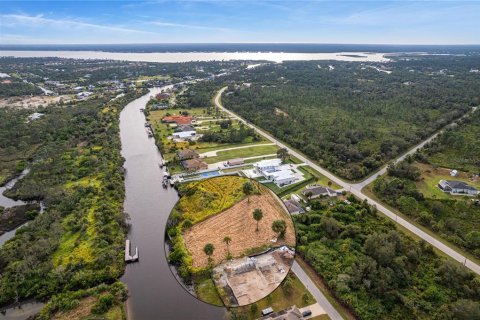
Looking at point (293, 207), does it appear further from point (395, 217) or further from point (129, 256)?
point (129, 256)

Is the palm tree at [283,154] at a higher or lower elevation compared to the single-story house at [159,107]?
lower

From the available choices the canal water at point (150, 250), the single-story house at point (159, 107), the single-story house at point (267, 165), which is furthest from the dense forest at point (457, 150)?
the single-story house at point (159, 107)

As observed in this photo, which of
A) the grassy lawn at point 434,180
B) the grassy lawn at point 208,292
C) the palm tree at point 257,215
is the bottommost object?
the grassy lawn at point 208,292

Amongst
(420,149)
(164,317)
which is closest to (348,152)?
(420,149)

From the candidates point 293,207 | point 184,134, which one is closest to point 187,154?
point 184,134

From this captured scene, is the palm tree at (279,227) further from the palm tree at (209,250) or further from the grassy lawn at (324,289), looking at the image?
the palm tree at (209,250)

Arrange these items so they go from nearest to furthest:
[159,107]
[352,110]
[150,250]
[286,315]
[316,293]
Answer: [286,315] < [316,293] < [150,250] < [352,110] < [159,107]
